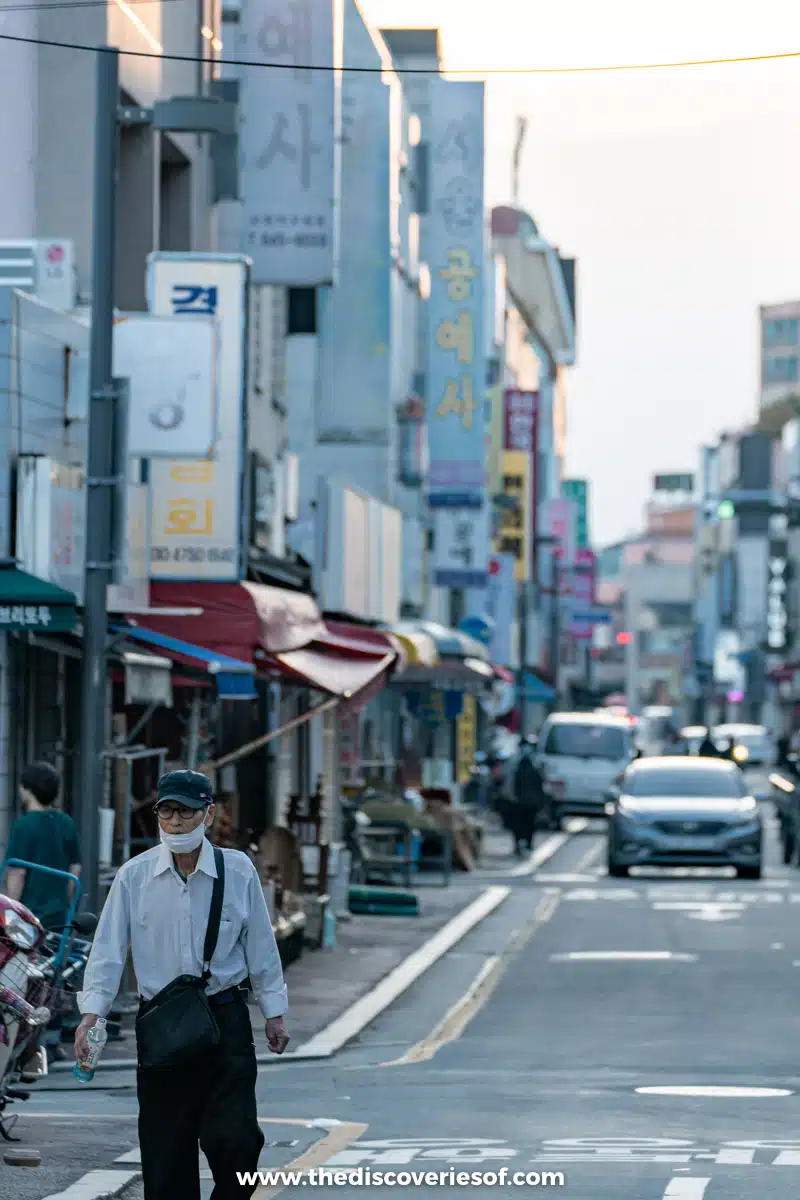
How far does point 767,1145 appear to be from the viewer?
11875 millimetres

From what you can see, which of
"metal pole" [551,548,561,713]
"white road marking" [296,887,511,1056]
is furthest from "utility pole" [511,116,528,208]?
"white road marking" [296,887,511,1056]

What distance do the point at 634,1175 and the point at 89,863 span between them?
6.79 metres

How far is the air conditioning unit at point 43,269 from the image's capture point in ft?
71.3

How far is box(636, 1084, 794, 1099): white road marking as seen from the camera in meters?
13.9

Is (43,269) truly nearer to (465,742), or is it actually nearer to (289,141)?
(289,141)

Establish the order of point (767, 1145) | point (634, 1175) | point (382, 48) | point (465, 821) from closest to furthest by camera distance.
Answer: point (634, 1175) < point (767, 1145) < point (465, 821) < point (382, 48)

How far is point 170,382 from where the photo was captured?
2139 cm

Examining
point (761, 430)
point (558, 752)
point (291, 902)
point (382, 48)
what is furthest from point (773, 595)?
point (291, 902)

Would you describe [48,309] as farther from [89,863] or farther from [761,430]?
[761,430]

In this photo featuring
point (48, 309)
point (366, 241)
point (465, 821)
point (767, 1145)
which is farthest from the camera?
point (465, 821)

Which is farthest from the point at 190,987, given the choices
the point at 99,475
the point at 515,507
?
the point at 515,507

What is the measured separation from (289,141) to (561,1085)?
15825 mm

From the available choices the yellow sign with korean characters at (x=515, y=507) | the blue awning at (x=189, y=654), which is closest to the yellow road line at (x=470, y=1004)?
the blue awning at (x=189, y=654)

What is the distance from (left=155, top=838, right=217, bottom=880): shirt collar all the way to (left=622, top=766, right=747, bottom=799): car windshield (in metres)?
28.6
